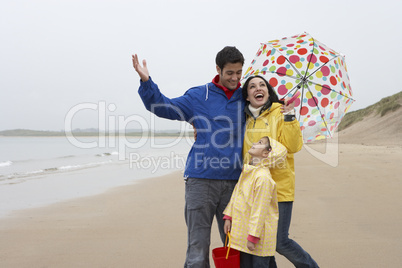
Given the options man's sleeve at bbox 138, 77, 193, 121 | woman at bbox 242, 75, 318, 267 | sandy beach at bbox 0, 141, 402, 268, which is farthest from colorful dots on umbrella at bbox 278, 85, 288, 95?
sandy beach at bbox 0, 141, 402, 268

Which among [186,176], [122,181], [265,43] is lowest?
[122,181]

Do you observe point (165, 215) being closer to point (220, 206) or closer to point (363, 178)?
point (220, 206)

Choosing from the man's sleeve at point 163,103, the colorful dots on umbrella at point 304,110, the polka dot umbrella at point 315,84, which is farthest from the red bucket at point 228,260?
the colorful dots on umbrella at point 304,110

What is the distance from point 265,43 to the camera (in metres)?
3.40

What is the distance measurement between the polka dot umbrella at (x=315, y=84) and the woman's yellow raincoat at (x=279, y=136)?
2.11 feet

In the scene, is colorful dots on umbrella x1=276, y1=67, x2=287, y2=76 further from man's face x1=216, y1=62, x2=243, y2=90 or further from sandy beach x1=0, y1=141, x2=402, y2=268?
sandy beach x1=0, y1=141, x2=402, y2=268

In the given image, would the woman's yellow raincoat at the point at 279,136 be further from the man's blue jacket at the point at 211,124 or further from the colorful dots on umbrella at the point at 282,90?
the colorful dots on umbrella at the point at 282,90

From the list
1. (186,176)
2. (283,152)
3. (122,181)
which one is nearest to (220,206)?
(186,176)

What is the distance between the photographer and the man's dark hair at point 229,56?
2.60 metres

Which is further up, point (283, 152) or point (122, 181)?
point (283, 152)

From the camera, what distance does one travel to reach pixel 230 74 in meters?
2.67

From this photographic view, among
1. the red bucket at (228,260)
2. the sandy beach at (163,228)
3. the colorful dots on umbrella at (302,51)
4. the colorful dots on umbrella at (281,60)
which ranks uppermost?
the colorful dots on umbrella at (302,51)

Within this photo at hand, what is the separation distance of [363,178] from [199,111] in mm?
6406

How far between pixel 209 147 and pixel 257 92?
580 mm
